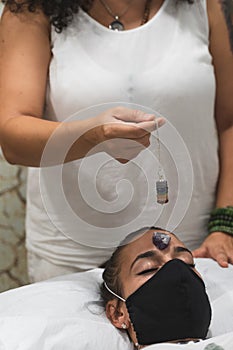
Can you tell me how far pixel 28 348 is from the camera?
1.28 meters

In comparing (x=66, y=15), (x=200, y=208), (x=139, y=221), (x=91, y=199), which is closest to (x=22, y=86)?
(x=66, y=15)

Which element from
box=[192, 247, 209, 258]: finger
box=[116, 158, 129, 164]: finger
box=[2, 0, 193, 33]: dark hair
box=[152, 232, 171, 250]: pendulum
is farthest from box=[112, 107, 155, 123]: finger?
box=[192, 247, 209, 258]: finger

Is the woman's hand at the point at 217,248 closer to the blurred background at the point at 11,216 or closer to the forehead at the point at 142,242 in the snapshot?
the forehead at the point at 142,242

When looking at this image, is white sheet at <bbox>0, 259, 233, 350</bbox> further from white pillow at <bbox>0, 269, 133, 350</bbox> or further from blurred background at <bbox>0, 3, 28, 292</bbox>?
blurred background at <bbox>0, 3, 28, 292</bbox>

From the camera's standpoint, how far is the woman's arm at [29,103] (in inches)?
55.7

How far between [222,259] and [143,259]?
28cm

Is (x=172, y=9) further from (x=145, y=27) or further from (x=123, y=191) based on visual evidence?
(x=123, y=191)

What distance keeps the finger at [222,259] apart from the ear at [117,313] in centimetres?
31

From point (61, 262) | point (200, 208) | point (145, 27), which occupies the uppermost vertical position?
point (145, 27)

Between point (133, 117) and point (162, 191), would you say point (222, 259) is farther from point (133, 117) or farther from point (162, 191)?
point (133, 117)

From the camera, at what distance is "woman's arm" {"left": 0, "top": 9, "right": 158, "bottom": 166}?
1415 mm

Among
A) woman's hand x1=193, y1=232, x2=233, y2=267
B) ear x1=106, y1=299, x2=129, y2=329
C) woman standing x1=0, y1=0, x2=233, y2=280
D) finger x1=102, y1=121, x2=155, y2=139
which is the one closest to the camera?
finger x1=102, y1=121, x2=155, y2=139

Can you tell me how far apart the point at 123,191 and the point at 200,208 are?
214 millimetres

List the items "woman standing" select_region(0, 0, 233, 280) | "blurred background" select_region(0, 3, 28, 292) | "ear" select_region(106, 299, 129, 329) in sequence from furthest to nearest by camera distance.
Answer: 1. "blurred background" select_region(0, 3, 28, 292)
2. "woman standing" select_region(0, 0, 233, 280)
3. "ear" select_region(106, 299, 129, 329)
